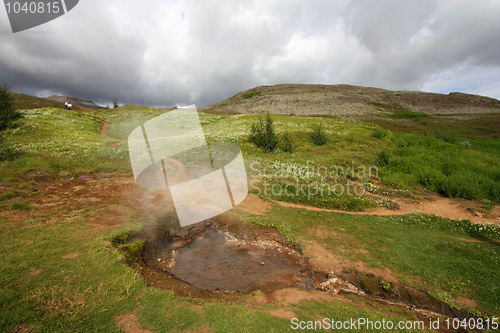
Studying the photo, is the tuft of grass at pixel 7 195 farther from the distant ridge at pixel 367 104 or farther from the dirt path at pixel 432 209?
the distant ridge at pixel 367 104

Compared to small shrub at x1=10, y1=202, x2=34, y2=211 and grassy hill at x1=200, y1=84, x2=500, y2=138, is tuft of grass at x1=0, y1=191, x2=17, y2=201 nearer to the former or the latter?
small shrub at x1=10, y1=202, x2=34, y2=211

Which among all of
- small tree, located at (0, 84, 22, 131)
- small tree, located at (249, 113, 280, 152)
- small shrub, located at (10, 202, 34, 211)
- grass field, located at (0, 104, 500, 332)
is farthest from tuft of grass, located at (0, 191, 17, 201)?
small tree, located at (0, 84, 22, 131)

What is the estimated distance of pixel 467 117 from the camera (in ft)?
176

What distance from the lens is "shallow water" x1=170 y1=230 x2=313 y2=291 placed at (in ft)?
21.4

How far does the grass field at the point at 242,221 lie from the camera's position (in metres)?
4.34

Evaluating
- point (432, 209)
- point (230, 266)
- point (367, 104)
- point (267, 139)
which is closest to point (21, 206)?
point (230, 266)

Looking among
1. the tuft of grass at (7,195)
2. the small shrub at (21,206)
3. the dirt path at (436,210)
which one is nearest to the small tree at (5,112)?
the tuft of grass at (7,195)

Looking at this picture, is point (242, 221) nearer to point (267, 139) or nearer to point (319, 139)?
point (267, 139)

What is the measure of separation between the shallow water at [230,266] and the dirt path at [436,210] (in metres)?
5.03

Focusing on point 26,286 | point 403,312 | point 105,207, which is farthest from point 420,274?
point 105,207

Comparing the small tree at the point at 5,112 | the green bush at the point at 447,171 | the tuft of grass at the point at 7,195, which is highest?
the small tree at the point at 5,112

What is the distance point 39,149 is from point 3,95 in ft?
49.8

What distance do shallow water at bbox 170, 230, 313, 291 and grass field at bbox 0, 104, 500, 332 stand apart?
3.49ft

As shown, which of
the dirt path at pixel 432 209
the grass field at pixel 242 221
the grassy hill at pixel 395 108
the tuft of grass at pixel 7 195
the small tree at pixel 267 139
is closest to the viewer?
the grass field at pixel 242 221
